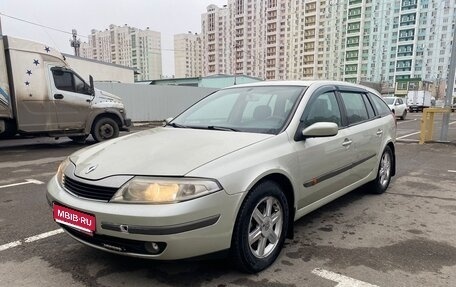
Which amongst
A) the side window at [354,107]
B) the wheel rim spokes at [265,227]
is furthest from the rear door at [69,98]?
the wheel rim spokes at [265,227]

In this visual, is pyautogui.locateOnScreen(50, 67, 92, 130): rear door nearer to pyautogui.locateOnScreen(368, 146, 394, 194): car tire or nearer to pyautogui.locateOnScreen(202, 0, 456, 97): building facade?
pyautogui.locateOnScreen(368, 146, 394, 194): car tire

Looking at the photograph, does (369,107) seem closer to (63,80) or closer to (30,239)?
(30,239)

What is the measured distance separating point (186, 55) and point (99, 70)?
48020 mm

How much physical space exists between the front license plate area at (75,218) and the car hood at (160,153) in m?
0.26

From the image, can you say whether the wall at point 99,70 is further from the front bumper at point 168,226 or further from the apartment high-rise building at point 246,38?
the apartment high-rise building at point 246,38

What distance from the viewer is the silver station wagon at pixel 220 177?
7.74 ft

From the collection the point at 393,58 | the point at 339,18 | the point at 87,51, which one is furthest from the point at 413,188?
the point at 339,18

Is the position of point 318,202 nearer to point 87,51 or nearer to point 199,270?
point 199,270

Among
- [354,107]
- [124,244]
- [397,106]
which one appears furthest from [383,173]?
[397,106]

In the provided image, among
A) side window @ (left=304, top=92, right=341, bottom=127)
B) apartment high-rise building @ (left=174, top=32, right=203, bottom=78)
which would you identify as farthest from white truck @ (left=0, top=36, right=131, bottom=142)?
apartment high-rise building @ (left=174, top=32, right=203, bottom=78)

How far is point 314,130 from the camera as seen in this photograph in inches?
124

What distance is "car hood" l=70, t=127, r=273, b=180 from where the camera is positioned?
2523mm

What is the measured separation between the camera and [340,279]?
2.73 metres

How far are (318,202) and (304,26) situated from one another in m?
110
